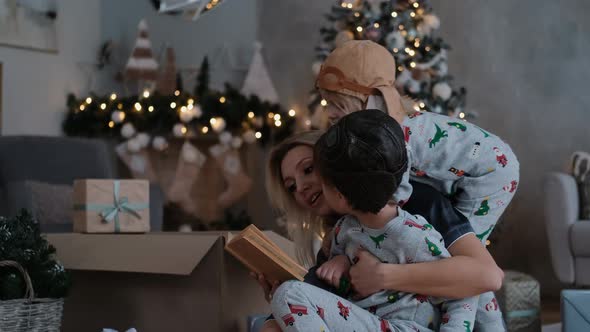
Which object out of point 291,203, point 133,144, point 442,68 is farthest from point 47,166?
point 442,68

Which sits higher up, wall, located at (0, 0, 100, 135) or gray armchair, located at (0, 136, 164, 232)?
wall, located at (0, 0, 100, 135)

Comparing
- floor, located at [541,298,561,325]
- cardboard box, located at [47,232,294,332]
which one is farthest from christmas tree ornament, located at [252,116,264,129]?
cardboard box, located at [47,232,294,332]

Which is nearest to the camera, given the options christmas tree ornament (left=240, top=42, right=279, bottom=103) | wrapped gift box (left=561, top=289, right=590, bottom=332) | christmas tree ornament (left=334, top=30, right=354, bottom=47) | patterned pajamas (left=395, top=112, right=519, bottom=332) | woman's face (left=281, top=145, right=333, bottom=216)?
patterned pajamas (left=395, top=112, right=519, bottom=332)

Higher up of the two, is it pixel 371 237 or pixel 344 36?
pixel 344 36

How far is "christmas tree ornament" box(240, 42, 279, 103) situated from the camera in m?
5.85

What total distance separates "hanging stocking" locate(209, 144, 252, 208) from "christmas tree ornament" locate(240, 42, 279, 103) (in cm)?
44

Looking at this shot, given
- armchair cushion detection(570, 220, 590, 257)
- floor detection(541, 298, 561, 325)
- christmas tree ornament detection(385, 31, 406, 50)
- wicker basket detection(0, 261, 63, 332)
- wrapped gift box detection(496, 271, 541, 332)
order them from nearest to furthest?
1. wicker basket detection(0, 261, 63, 332)
2. wrapped gift box detection(496, 271, 541, 332)
3. floor detection(541, 298, 561, 325)
4. armchair cushion detection(570, 220, 590, 257)
5. christmas tree ornament detection(385, 31, 406, 50)

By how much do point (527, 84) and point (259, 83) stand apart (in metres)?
1.78

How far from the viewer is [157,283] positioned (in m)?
2.15

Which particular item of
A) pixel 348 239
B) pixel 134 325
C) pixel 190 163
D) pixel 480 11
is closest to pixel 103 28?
pixel 190 163

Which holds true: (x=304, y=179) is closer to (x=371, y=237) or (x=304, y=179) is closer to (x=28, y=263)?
(x=371, y=237)

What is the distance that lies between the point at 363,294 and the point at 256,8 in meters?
5.08

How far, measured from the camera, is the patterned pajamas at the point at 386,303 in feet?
4.56

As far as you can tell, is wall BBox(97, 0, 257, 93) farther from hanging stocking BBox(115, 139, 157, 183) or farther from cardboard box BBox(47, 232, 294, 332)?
cardboard box BBox(47, 232, 294, 332)
